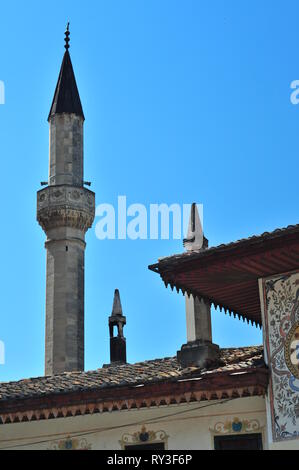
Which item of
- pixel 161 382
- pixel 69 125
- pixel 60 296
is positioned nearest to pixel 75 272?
pixel 60 296

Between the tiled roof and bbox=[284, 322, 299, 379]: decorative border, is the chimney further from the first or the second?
bbox=[284, 322, 299, 379]: decorative border

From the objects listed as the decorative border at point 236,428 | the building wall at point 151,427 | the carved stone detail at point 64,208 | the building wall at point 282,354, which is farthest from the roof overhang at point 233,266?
the carved stone detail at point 64,208

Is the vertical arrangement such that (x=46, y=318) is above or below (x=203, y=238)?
above

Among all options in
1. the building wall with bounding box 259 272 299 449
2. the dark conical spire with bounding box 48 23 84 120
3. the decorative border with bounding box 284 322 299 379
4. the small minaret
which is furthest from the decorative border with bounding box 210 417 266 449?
the dark conical spire with bounding box 48 23 84 120

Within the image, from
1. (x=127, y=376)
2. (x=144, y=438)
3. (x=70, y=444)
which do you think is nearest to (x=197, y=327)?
(x=127, y=376)

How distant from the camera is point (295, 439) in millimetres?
12414

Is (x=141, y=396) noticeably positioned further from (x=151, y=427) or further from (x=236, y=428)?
(x=236, y=428)

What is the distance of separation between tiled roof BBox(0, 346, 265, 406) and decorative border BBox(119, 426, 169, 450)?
770mm

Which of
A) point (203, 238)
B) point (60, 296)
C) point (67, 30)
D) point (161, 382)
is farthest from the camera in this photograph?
point (67, 30)

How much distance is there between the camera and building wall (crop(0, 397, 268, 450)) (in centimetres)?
1312

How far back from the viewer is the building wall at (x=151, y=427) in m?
13.1

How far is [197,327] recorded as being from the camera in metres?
14.9

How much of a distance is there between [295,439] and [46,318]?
2138cm
